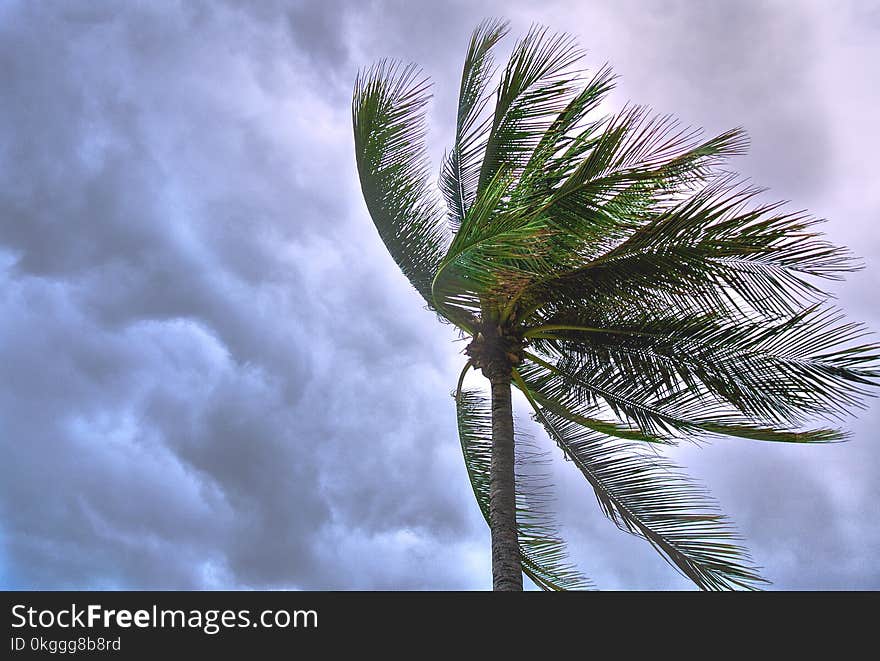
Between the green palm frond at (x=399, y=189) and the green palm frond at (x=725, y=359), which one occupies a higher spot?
the green palm frond at (x=399, y=189)

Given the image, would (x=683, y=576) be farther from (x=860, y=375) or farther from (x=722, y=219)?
(x=722, y=219)

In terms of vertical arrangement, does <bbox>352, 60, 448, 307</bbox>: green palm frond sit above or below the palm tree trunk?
above

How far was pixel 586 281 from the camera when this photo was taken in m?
7.79

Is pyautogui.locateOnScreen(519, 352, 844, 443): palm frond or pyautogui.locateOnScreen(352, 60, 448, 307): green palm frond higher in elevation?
pyautogui.locateOnScreen(352, 60, 448, 307): green palm frond

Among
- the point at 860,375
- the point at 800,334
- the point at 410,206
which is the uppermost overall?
the point at 410,206

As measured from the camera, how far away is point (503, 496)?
26.3ft

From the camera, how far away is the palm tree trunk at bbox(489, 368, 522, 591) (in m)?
7.55

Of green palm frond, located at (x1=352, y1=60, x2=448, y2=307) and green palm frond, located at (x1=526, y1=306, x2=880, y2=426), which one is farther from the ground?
green palm frond, located at (x1=352, y1=60, x2=448, y2=307)

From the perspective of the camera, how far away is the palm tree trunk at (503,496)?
755cm

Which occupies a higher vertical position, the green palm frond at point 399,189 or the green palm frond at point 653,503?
the green palm frond at point 399,189
